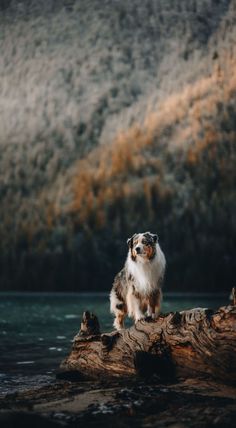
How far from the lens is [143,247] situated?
1179cm

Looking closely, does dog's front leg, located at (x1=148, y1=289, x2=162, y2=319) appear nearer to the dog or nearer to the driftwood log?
the dog

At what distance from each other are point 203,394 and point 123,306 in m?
4.95

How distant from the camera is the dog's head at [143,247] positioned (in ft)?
38.7

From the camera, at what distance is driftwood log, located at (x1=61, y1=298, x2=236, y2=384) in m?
8.40

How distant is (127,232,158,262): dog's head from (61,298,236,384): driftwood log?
1.52 m

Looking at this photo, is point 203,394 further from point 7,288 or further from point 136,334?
point 7,288

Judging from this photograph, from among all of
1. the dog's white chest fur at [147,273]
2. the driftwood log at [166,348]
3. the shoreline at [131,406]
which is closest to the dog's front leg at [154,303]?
the dog's white chest fur at [147,273]

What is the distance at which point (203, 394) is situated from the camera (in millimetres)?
8352

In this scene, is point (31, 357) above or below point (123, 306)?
below

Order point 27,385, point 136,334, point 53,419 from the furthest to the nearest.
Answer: point 27,385, point 136,334, point 53,419

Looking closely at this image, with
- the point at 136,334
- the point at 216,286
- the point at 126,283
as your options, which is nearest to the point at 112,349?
the point at 136,334

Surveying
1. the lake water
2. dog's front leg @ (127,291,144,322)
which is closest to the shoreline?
dog's front leg @ (127,291,144,322)

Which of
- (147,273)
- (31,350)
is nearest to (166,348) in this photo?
(147,273)

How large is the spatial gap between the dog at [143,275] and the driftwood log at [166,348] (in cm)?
115
